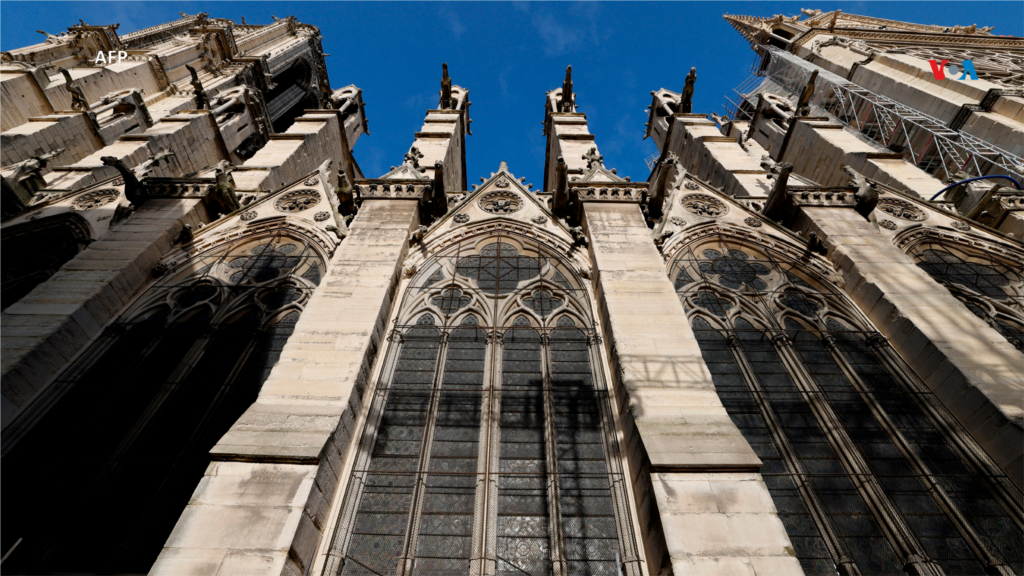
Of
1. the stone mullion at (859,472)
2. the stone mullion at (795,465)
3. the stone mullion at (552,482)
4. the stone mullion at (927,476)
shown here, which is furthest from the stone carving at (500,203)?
the stone mullion at (927,476)

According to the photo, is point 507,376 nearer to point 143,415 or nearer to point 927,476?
point 143,415

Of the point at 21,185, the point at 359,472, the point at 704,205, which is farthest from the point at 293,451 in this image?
the point at 21,185

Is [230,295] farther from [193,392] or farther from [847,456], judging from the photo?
[847,456]

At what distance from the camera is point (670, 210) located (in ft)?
33.5

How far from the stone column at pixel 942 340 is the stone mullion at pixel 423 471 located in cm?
642

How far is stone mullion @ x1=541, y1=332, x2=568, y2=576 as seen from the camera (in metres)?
4.82

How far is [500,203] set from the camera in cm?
1055

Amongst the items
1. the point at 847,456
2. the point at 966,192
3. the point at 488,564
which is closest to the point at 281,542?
the point at 488,564

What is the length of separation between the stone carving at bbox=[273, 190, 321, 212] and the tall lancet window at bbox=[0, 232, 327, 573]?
1913mm

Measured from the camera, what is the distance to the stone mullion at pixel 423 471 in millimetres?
4832

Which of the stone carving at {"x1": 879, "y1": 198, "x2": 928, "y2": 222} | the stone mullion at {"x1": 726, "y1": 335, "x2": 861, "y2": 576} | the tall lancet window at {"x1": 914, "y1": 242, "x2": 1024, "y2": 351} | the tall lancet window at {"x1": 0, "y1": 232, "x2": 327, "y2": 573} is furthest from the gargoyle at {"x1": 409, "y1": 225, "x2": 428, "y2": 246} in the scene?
the stone carving at {"x1": 879, "y1": 198, "x2": 928, "y2": 222}

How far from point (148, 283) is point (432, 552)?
277 inches

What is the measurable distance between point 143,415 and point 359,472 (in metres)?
3.24

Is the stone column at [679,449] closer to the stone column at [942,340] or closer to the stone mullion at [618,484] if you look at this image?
the stone mullion at [618,484]
